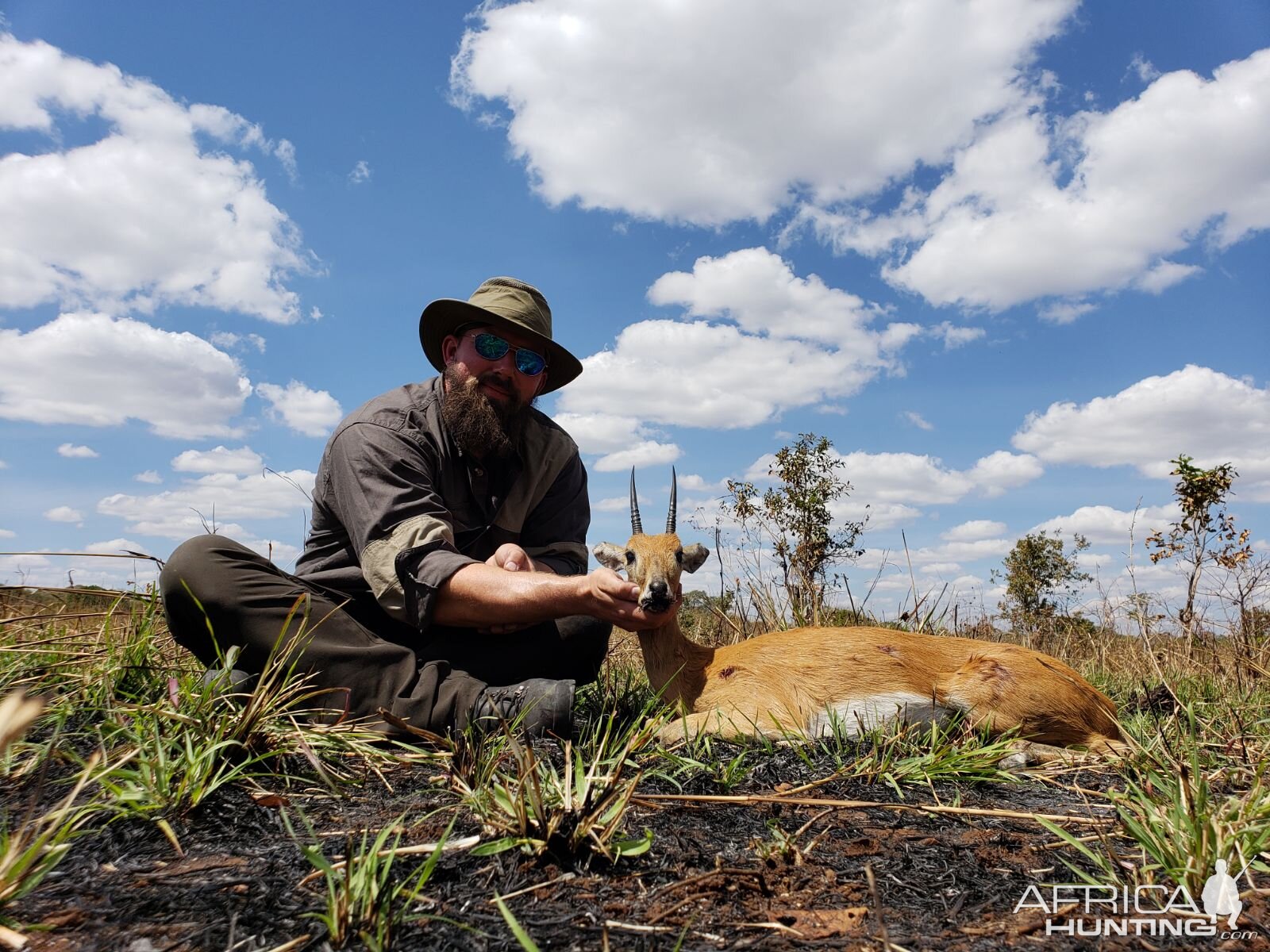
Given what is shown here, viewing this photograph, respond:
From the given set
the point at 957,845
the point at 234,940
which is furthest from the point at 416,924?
the point at 957,845

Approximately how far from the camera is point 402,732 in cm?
384

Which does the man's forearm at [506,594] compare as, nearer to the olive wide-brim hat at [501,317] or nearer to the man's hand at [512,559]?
the man's hand at [512,559]

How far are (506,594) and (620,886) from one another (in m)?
1.99

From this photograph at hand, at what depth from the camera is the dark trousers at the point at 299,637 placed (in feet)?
13.1

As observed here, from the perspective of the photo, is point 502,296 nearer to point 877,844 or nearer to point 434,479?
point 434,479

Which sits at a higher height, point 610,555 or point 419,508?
point 419,508

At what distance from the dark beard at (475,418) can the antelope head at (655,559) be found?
105 centimetres

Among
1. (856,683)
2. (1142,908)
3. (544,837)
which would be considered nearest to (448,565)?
(544,837)

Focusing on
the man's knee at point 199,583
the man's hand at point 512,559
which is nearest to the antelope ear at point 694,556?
the man's hand at point 512,559

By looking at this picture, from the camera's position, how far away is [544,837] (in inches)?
88.9

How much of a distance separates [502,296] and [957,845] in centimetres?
422

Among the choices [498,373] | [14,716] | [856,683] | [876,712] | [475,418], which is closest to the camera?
[14,716]

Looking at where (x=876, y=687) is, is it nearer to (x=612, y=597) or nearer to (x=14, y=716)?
(x=612, y=597)

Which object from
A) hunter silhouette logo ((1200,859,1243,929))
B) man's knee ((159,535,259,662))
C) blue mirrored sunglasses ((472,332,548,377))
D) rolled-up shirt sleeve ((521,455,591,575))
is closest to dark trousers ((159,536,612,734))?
man's knee ((159,535,259,662))
